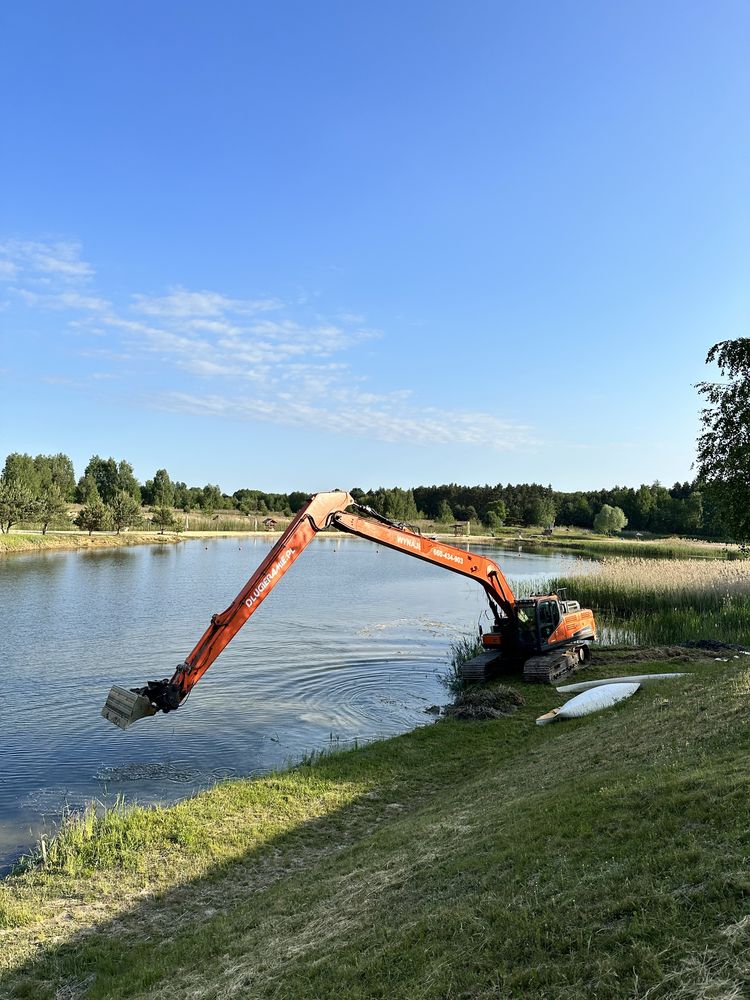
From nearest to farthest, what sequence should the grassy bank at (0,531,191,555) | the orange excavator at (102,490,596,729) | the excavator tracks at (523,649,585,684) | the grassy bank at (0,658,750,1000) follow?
the grassy bank at (0,658,750,1000) < the orange excavator at (102,490,596,729) < the excavator tracks at (523,649,585,684) < the grassy bank at (0,531,191,555)

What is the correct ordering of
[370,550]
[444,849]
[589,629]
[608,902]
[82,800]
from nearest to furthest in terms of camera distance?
[608,902] < [444,849] < [82,800] < [589,629] < [370,550]

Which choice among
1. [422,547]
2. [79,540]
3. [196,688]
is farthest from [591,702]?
[79,540]

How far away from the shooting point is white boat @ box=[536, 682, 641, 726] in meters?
14.3

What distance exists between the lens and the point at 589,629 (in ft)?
66.2

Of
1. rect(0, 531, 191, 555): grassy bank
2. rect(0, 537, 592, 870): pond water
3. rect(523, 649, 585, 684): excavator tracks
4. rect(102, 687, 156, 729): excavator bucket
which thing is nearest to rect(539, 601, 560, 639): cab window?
rect(523, 649, 585, 684): excavator tracks

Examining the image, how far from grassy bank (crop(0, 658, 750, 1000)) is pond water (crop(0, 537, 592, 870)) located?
224 cm

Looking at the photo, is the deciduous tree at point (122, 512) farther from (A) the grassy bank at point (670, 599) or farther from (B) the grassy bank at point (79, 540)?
(A) the grassy bank at point (670, 599)

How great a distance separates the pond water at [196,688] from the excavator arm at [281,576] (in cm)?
231

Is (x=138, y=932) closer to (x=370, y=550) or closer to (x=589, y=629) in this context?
(x=589, y=629)

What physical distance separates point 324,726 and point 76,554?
164 ft

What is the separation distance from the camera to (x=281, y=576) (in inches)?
469

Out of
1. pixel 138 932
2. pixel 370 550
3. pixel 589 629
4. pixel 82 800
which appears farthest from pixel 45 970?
pixel 370 550

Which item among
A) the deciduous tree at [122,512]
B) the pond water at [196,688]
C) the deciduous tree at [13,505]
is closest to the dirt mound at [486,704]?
the pond water at [196,688]

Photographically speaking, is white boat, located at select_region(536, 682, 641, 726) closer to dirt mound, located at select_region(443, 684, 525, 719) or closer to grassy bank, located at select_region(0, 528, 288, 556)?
dirt mound, located at select_region(443, 684, 525, 719)
